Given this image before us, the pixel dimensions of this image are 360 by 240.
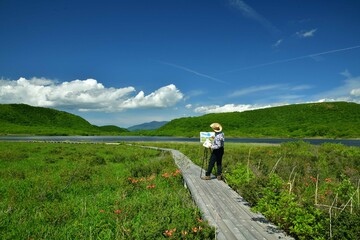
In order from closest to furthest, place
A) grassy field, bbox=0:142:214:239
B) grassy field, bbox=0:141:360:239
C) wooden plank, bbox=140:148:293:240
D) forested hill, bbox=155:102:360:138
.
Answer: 1. wooden plank, bbox=140:148:293:240
2. grassy field, bbox=0:141:360:239
3. grassy field, bbox=0:142:214:239
4. forested hill, bbox=155:102:360:138

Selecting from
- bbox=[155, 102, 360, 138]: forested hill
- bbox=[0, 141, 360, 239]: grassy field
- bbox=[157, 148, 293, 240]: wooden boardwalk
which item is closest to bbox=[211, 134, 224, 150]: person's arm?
bbox=[0, 141, 360, 239]: grassy field

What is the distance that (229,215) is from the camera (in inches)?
284

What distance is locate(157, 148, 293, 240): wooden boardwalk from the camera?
231 inches

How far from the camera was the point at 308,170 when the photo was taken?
633 inches

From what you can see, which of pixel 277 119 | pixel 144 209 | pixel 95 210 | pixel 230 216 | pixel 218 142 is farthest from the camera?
pixel 277 119

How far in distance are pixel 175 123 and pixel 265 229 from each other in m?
167

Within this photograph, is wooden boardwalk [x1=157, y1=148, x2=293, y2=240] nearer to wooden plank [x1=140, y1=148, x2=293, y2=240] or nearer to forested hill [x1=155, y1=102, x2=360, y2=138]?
wooden plank [x1=140, y1=148, x2=293, y2=240]

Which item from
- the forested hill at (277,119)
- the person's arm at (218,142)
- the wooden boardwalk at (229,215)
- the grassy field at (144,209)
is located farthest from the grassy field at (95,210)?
the forested hill at (277,119)

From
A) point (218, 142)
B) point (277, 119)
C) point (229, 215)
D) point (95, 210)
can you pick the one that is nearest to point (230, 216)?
point (229, 215)

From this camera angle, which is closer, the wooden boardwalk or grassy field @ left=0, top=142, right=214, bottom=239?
the wooden boardwalk

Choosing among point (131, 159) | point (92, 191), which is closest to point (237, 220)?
point (92, 191)

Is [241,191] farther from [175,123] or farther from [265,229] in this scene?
[175,123]

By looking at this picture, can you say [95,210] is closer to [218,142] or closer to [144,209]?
[144,209]

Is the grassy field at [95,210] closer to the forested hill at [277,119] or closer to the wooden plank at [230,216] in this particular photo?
the wooden plank at [230,216]
